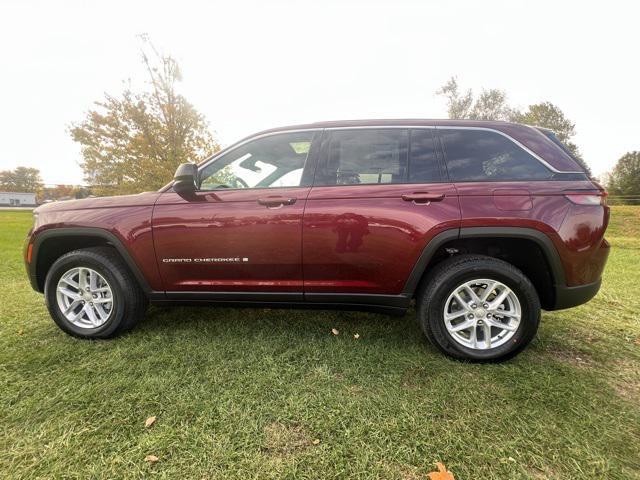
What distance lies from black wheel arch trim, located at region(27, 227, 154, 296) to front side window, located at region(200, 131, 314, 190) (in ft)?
2.76

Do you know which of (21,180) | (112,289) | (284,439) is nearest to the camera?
(284,439)

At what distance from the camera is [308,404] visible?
76.8 inches

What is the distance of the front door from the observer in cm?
254

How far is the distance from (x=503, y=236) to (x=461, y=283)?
0.45 m

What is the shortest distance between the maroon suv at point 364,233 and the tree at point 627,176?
128ft

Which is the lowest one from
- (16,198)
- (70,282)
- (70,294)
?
(16,198)

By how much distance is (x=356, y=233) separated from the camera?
245cm

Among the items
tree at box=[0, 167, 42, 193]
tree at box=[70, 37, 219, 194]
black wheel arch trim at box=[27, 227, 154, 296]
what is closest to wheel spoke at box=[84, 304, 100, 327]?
black wheel arch trim at box=[27, 227, 154, 296]

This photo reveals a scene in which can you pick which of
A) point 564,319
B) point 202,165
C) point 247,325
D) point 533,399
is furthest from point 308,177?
point 564,319

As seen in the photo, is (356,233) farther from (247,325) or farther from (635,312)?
(635,312)

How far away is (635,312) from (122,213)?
17.2 feet

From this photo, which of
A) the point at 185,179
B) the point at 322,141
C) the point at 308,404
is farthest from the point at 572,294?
the point at 185,179

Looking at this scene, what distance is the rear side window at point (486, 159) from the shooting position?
2.42 m

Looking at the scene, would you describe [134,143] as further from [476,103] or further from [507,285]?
[476,103]
